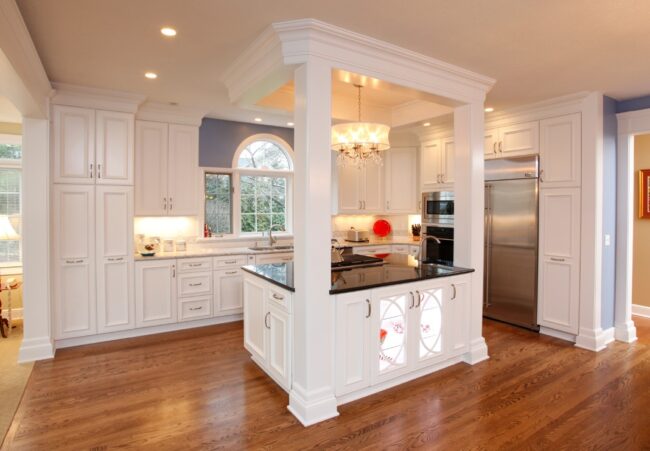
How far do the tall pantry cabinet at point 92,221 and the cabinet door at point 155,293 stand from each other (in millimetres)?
84

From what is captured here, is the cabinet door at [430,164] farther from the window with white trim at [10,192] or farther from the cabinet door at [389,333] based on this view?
the window with white trim at [10,192]

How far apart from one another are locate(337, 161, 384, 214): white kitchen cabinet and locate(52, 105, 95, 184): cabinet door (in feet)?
10.8

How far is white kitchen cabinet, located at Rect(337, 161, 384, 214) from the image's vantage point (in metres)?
6.08

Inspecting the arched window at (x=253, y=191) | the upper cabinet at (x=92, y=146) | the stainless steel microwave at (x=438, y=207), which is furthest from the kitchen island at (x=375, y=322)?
the arched window at (x=253, y=191)

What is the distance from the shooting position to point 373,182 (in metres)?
6.29

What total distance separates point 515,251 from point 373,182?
8.08 feet

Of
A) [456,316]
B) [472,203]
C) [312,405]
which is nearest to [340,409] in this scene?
[312,405]

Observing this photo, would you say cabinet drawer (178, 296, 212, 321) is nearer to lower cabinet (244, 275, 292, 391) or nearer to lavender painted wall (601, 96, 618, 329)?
lower cabinet (244, 275, 292, 391)

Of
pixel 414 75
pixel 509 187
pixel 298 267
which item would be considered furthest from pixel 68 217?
pixel 509 187

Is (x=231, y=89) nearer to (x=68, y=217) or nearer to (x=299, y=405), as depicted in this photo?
(x=68, y=217)

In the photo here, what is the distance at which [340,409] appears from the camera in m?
2.74

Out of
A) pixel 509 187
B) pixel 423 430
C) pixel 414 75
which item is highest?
pixel 414 75

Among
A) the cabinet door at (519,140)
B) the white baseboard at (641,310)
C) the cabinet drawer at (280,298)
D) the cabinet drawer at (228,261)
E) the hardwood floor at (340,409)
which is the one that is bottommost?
the hardwood floor at (340,409)

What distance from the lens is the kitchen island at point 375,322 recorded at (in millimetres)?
2793
